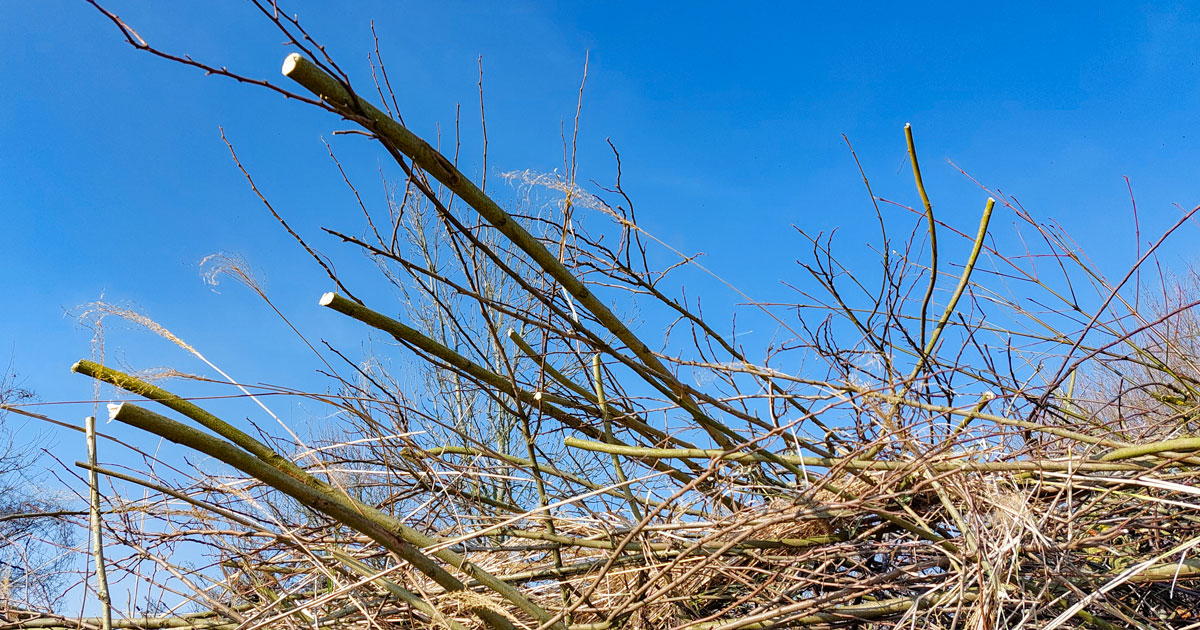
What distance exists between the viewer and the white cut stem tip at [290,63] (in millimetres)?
828

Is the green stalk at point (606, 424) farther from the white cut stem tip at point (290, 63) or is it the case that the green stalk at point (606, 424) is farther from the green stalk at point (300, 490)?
the white cut stem tip at point (290, 63)

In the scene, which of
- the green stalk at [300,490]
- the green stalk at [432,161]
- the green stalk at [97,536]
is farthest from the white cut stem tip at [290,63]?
the green stalk at [97,536]

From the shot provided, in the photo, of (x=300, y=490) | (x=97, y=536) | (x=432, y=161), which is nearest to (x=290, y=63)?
(x=432, y=161)

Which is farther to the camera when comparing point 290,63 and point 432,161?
point 432,161

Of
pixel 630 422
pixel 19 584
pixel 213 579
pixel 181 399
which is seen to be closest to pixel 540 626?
pixel 630 422

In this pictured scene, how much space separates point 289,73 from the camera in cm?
84

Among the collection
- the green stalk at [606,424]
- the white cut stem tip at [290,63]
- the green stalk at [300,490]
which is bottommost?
the green stalk at [300,490]

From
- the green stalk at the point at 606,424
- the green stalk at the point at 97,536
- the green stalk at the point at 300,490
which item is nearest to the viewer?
the green stalk at the point at 300,490

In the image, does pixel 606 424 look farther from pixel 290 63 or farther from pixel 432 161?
pixel 290 63

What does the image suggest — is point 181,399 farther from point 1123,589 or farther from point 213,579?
point 1123,589

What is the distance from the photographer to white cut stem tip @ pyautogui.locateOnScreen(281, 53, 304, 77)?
2.72ft

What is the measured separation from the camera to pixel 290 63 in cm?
83

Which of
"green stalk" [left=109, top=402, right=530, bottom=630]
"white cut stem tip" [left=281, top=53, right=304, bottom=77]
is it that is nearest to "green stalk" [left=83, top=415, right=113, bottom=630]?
"green stalk" [left=109, top=402, right=530, bottom=630]

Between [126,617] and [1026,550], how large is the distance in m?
1.61
